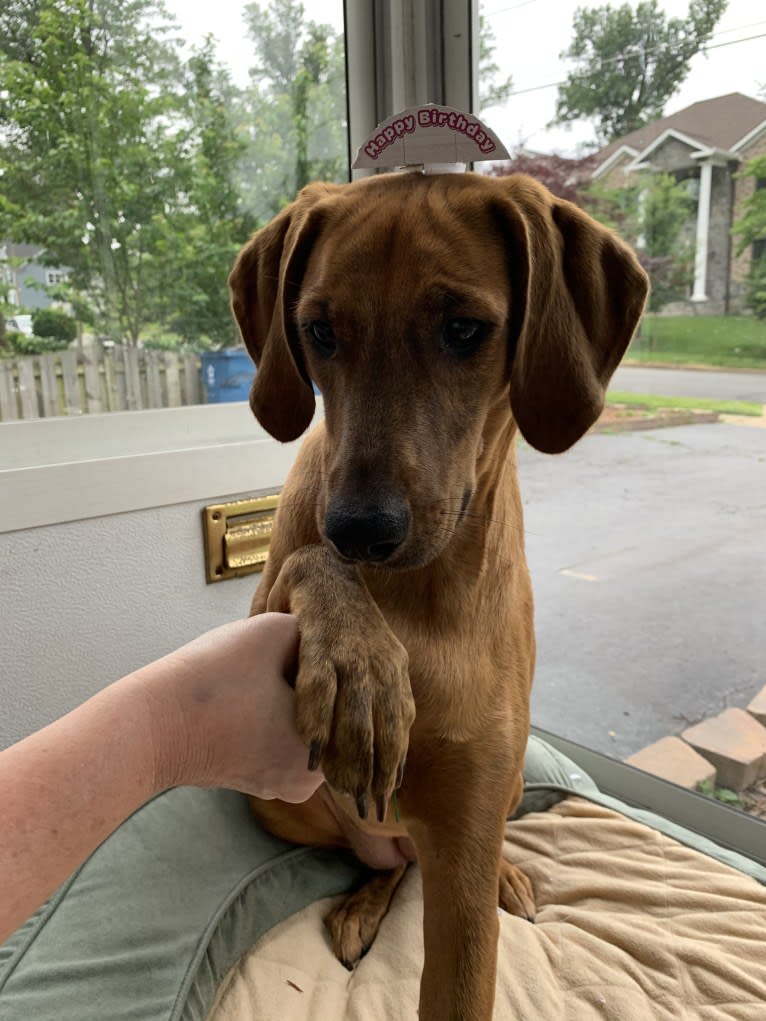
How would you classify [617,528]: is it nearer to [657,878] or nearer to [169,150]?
[657,878]

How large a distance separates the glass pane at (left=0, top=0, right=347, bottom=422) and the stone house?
0.81 meters

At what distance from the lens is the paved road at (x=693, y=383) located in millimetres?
1665

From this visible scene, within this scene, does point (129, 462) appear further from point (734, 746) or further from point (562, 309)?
point (734, 746)

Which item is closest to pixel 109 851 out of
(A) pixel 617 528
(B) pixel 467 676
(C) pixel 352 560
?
(B) pixel 467 676

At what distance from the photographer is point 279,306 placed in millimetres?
1059

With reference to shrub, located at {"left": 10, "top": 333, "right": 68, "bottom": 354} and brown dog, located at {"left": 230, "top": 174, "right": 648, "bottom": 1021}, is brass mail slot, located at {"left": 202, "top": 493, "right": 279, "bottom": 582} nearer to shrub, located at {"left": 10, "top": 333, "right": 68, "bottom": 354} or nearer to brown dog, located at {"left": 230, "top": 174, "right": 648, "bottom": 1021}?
shrub, located at {"left": 10, "top": 333, "right": 68, "bottom": 354}

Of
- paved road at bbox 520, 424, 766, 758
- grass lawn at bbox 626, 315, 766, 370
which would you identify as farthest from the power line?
paved road at bbox 520, 424, 766, 758

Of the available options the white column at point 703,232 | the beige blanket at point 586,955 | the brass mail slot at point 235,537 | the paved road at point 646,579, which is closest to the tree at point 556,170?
the white column at point 703,232

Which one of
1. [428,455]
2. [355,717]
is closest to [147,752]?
[355,717]

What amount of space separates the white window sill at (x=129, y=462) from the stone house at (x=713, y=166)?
920 mm

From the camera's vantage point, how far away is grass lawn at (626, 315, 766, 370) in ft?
5.37

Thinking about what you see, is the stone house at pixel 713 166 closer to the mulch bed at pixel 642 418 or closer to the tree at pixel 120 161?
the mulch bed at pixel 642 418

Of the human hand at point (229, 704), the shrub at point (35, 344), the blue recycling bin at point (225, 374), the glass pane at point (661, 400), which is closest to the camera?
the human hand at point (229, 704)

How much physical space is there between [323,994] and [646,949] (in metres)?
0.56
